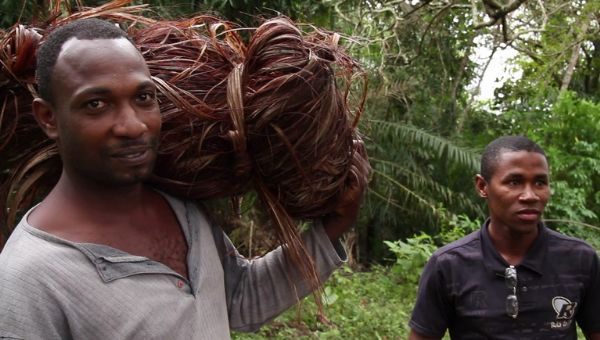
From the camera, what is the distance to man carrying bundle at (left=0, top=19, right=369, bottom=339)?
1267 mm

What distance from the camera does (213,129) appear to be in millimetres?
1554

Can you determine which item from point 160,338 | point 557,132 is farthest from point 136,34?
point 557,132

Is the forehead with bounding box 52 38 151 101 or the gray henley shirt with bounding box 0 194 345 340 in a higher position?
the forehead with bounding box 52 38 151 101

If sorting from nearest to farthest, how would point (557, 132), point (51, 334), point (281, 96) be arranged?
1. point (51, 334)
2. point (281, 96)
3. point (557, 132)

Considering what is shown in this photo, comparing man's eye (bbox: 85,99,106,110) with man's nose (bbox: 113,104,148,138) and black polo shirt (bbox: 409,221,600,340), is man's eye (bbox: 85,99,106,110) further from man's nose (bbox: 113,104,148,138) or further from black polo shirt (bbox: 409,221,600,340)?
black polo shirt (bbox: 409,221,600,340)

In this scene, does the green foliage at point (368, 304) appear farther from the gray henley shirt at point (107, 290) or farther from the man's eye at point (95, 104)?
the man's eye at point (95, 104)

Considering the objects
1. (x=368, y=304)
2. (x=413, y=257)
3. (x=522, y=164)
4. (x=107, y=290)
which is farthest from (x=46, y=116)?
(x=413, y=257)

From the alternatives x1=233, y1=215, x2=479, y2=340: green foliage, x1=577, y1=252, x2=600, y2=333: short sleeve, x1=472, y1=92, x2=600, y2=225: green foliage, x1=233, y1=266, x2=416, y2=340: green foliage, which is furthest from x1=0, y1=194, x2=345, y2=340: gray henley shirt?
x1=472, y1=92, x2=600, y2=225: green foliage

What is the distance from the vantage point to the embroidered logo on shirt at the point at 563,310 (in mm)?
2480

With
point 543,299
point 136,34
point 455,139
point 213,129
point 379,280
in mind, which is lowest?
point 379,280

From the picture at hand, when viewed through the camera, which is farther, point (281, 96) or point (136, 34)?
point (136, 34)

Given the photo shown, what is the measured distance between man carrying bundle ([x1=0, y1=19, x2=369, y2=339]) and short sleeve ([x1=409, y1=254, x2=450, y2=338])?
1.19 metres

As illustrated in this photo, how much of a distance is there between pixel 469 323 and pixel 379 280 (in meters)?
4.28

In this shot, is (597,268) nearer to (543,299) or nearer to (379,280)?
(543,299)
